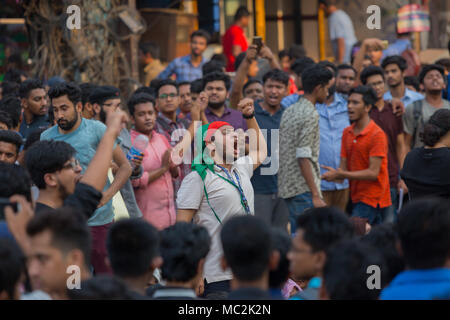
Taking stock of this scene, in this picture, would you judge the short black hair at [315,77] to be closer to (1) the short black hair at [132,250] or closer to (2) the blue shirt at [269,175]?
(2) the blue shirt at [269,175]

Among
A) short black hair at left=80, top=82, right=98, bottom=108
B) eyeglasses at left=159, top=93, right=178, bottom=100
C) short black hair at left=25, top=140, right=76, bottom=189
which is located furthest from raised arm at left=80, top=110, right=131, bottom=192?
eyeglasses at left=159, top=93, right=178, bottom=100

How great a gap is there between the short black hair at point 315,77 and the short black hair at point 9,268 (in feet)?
14.0

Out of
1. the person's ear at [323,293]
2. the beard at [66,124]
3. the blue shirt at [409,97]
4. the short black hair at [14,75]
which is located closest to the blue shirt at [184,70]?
the short black hair at [14,75]

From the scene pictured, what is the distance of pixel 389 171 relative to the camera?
287 inches

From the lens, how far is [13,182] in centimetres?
344

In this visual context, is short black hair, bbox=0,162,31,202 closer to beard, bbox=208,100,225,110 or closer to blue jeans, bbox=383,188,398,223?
beard, bbox=208,100,225,110

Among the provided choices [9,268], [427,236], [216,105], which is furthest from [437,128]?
[9,268]

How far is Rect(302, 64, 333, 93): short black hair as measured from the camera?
6566 mm

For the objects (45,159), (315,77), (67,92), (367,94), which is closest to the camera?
(45,159)

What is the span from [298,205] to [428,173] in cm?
156

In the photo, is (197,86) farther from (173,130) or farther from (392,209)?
(392,209)

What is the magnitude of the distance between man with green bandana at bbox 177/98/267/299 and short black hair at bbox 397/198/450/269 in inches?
73.4

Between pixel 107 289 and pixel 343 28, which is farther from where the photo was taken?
pixel 343 28

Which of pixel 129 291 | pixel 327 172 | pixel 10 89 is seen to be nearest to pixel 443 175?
pixel 327 172
